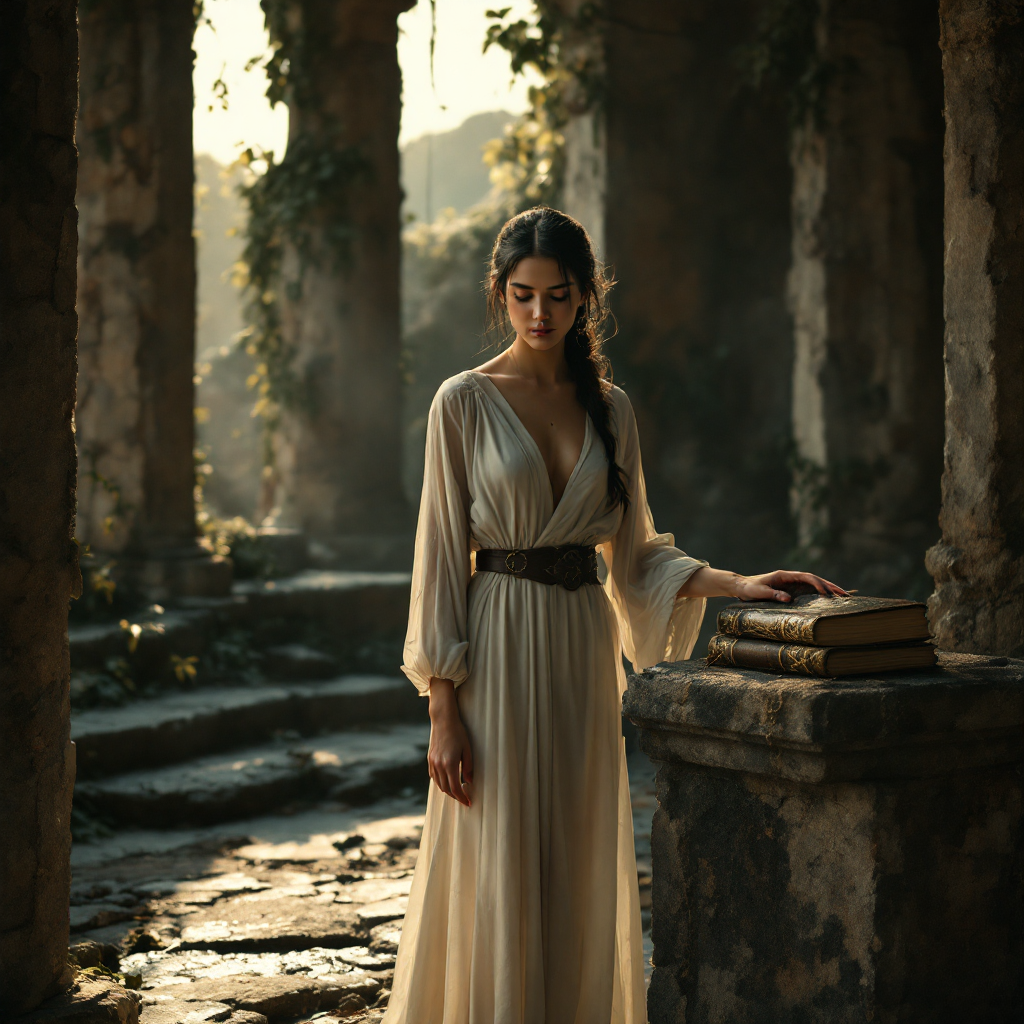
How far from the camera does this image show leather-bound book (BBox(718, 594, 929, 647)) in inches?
79.7

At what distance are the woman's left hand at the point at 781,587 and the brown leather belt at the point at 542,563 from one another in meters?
0.39

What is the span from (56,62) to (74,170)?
225 mm

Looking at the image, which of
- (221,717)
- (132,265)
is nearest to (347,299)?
(132,265)

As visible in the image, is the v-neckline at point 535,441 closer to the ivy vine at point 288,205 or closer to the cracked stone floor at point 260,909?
the cracked stone floor at point 260,909

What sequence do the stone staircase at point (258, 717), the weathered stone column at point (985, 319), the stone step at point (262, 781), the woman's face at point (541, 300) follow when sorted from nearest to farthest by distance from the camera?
the woman's face at point (541, 300)
the weathered stone column at point (985, 319)
the stone step at point (262, 781)
the stone staircase at point (258, 717)

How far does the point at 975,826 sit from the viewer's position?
6.73ft

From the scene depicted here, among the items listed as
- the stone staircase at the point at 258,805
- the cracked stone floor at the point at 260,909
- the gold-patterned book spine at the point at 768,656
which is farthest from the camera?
the stone staircase at the point at 258,805

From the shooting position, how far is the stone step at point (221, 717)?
17.7ft

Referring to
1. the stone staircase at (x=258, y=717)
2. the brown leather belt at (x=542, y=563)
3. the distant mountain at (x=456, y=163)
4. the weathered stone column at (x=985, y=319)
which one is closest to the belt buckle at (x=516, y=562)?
the brown leather belt at (x=542, y=563)

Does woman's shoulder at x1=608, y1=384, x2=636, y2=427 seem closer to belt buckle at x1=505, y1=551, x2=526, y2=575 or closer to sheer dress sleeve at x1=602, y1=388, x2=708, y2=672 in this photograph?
sheer dress sleeve at x1=602, y1=388, x2=708, y2=672

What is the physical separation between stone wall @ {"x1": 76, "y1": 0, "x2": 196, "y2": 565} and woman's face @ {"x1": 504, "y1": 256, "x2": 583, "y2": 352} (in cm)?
483

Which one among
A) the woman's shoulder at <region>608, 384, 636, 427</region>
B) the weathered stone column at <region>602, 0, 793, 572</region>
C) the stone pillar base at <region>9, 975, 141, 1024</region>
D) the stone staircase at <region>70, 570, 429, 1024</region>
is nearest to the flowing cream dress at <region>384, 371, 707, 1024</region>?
the woman's shoulder at <region>608, 384, 636, 427</region>

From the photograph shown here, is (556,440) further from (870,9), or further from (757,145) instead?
(757,145)

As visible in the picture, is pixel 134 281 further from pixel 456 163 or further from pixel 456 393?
pixel 456 163
